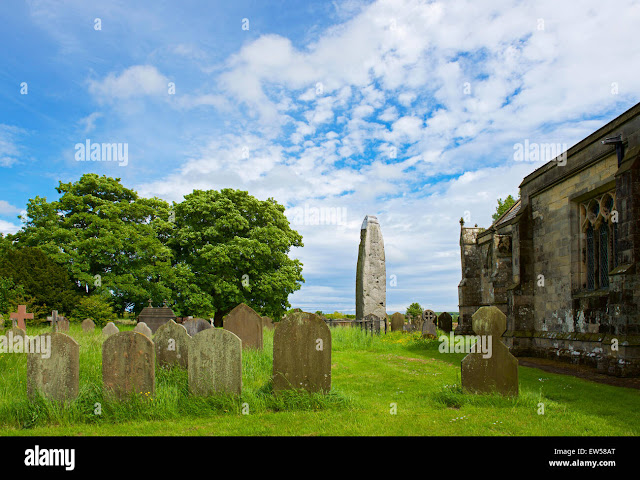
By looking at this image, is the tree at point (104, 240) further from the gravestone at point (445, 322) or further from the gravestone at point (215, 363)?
the gravestone at point (215, 363)

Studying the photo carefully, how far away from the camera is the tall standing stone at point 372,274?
21.6 metres

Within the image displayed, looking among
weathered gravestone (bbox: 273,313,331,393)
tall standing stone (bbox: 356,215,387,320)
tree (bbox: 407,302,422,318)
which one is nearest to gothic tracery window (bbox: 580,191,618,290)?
weathered gravestone (bbox: 273,313,331,393)

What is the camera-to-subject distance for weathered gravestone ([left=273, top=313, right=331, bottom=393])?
24.1ft

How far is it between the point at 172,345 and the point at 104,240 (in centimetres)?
1830

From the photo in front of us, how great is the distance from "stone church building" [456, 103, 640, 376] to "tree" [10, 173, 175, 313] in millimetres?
19146

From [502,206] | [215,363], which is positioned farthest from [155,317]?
[502,206]

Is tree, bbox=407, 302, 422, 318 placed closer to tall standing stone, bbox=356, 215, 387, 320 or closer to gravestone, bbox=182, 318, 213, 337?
tall standing stone, bbox=356, 215, 387, 320

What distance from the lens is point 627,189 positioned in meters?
10.2

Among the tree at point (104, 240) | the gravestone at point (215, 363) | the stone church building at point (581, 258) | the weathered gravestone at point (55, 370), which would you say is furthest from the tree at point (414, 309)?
the weathered gravestone at point (55, 370)

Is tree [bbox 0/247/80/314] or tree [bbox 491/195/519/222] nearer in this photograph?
tree [bbox 0/247/80/314]

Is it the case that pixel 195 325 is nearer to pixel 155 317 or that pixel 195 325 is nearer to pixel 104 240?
pixel 155 317

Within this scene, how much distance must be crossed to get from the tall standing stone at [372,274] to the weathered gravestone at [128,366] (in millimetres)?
15352

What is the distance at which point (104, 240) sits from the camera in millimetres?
24719

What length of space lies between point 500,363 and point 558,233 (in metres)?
8.41
